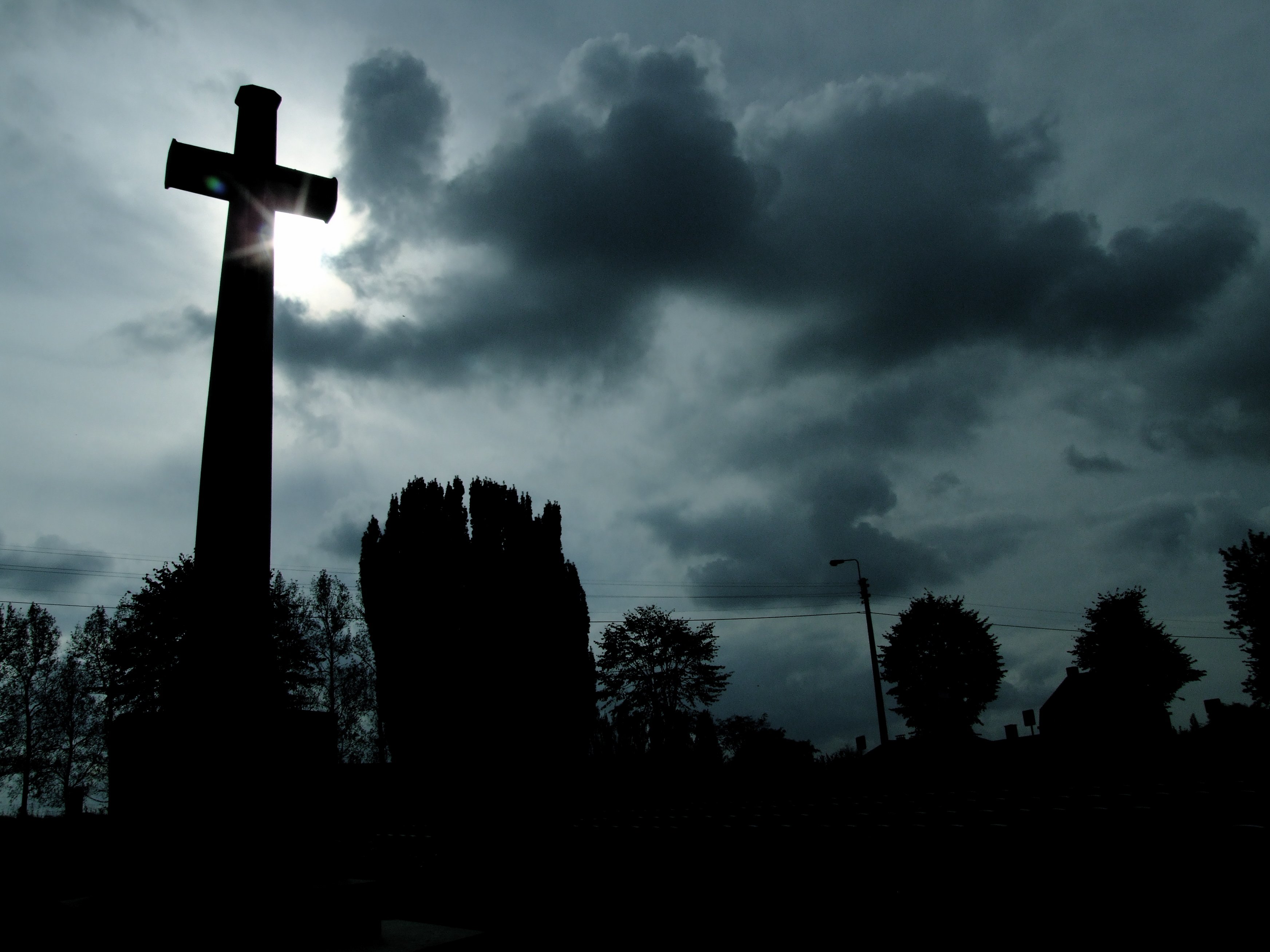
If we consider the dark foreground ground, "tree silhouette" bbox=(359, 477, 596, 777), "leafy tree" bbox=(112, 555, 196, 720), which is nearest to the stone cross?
the dark foreground ground

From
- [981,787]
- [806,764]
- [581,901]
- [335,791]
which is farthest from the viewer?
[806,764]

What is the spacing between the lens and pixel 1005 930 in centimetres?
608

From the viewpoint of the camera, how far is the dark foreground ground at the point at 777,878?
16.3 feet

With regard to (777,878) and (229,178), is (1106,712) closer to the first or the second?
(777,878)

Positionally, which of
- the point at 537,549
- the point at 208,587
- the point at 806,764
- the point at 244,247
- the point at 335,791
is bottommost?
the point at 806,764

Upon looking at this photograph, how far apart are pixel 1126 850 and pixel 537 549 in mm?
25973

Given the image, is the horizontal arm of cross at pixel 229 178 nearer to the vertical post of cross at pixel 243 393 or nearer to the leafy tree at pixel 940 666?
the vertical post of cross at pixel 243 393

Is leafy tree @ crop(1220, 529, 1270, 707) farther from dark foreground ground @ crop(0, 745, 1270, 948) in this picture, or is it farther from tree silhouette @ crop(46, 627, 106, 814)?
tree silhouette @ crop(46, 627, 106, 814)

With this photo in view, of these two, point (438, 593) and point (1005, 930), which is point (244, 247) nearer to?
point (1005, 930)

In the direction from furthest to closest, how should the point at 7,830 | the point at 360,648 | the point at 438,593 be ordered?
the point at 360,648 < the point at 438,593 < the point at 7,830

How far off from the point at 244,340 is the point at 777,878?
26.0 feet

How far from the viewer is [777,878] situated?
9109 millimetres

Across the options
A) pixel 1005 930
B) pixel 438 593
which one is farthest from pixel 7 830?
pixel 1005 930

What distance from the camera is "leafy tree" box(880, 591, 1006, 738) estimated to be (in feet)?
176
